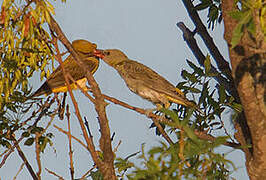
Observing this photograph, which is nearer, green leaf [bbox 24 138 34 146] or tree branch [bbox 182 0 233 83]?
green leaf [bbox 24 138 34 146]

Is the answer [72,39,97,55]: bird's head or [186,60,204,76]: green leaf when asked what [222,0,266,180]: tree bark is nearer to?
[186,60,204,76]: green leaf

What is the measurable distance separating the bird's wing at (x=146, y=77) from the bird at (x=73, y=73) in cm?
52

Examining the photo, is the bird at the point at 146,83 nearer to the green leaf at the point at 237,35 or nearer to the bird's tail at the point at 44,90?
the bird's tail at the point at 44,90

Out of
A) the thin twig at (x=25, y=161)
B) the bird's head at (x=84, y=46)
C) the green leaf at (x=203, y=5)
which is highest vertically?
the bird's head at (x=84, y=46)

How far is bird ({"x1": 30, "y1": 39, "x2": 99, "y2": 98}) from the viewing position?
5602 mm

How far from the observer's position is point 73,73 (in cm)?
620

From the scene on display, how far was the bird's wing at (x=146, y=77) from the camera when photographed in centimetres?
497

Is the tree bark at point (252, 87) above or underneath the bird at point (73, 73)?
underneath

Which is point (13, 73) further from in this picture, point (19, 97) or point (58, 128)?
point (58, 128)

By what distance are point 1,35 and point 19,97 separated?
22.4 inches

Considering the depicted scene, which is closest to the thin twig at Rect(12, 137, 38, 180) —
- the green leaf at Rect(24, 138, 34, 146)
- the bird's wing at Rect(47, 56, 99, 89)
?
the green leaf at Rect(24, 138, 34, 146)

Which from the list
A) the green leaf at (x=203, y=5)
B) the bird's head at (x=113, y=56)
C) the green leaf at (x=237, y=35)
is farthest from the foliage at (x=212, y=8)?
the green leaf at (x=237, y=35)

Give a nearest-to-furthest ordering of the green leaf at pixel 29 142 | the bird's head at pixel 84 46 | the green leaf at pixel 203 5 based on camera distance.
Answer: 1. the green leaf at pixel 29 142
2. the green leaf at pixel 203 5
3. the bird's head at pixel 84 46

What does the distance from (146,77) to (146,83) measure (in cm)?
13
